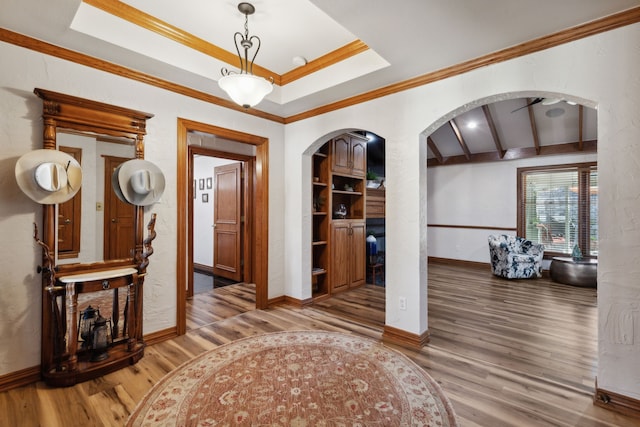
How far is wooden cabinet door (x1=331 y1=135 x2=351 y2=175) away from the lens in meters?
4.46

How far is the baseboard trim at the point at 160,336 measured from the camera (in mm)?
2838

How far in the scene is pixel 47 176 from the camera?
7.04 feet

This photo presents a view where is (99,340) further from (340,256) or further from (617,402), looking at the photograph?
(617,402)

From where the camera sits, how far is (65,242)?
2369mm

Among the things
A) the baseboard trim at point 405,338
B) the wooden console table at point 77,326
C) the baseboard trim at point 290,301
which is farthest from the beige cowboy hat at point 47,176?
the baseboard trim at point 405,338

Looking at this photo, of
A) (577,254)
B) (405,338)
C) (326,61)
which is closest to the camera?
(405,338)

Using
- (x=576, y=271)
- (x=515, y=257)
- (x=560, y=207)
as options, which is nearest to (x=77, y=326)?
(x=515, y=257)

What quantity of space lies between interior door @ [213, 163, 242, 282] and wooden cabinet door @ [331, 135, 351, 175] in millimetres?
1817

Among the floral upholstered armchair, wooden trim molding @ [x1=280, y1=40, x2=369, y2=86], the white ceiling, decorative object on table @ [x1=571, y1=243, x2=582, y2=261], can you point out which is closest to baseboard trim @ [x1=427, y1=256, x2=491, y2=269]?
the floral upholstered armchair

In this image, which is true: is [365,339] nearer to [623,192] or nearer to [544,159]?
[623,192]

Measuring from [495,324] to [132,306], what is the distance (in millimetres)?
3675

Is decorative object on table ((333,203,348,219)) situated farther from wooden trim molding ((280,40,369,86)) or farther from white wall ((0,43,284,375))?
white wall ((0,43,284,375))

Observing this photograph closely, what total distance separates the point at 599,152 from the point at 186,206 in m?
3.50

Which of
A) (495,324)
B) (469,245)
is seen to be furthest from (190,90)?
(469,245)
